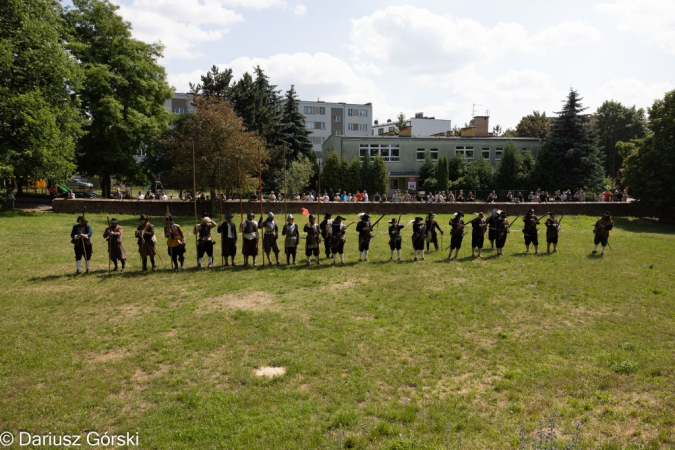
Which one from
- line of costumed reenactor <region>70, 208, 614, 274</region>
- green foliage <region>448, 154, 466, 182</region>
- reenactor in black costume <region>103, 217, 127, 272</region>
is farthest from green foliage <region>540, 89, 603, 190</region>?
reenactor in black costume <region>103, 217, 127, 272</region>

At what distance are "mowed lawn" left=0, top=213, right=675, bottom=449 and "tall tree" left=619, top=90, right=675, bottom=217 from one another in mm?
22376

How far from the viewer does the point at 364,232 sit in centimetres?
1734

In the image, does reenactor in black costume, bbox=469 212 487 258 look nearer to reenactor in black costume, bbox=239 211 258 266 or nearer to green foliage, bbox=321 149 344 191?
reenactor in black costume, bbox=239 211 258 266

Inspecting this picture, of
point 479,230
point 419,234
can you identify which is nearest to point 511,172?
point 479,230

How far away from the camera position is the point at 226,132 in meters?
29.7

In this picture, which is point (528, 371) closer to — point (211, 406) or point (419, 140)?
point (211, 406)

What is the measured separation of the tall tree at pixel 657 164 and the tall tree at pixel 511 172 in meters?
11.5

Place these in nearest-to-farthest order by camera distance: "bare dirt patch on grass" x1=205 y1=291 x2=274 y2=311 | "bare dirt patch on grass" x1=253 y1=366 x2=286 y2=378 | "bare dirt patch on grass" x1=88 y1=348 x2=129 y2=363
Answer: "bare dirt patch on grass" x1=253 y1=366 x2=286 y2=378
"bare dirt patch on grass" x1=88 y1=348 x2=129 y2=363
"bare dirt patch on grass" x1=205 y1=291 x2=274 y2=311

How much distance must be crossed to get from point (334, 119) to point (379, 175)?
114ft

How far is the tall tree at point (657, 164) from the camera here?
32.5 metres

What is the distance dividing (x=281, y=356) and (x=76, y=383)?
3.54m

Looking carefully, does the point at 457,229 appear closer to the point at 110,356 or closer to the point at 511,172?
Answer: the point at 110,356

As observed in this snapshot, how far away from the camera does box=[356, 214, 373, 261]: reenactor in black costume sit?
1726 cm

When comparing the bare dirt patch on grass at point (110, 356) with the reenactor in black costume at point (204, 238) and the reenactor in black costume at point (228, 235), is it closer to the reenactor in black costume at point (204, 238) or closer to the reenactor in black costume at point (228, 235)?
the reenactor in black costume at point (204, 238)
